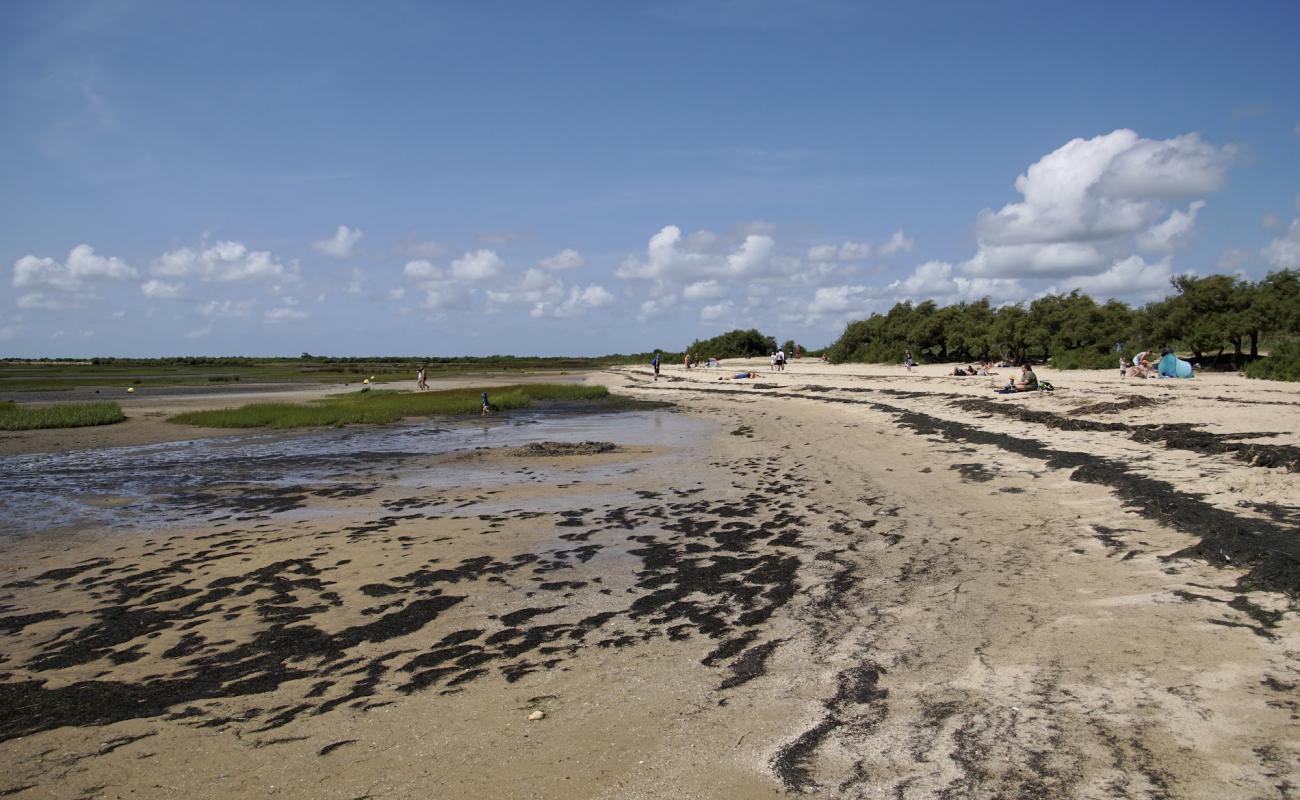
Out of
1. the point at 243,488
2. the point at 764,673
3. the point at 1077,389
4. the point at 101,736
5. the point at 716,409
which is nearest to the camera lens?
the point at 101,736

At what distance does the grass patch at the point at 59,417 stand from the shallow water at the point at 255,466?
8341 millimetres

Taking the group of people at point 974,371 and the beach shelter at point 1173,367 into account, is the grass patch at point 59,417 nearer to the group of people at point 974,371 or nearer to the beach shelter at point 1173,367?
the group of people at point 974,371

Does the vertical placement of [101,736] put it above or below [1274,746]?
below

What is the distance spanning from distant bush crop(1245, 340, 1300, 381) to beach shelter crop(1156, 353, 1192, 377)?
6.65ft

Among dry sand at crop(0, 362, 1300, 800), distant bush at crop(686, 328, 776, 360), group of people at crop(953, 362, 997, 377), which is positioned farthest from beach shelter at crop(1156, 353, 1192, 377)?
distant bush at crop(686, 328, 776, 360)

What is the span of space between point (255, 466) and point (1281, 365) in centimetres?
3330

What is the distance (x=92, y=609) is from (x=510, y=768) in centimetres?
633

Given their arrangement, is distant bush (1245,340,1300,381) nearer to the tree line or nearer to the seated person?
the tree line

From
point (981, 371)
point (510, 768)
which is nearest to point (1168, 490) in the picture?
point (510, 768)

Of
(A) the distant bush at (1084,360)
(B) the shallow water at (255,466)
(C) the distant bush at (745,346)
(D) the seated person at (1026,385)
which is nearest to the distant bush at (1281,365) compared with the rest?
(D) the seated person at (1026,385)

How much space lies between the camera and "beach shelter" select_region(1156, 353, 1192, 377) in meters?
29.0

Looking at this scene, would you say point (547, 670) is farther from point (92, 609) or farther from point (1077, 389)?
point (1077, 389)

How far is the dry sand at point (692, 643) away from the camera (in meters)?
4.56

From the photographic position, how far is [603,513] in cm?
1287
